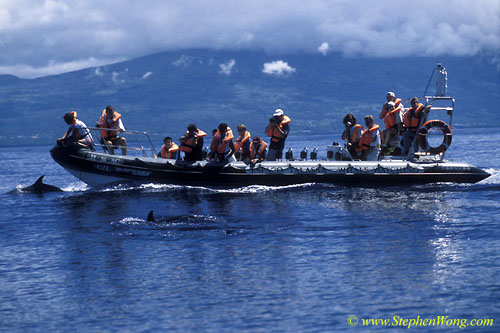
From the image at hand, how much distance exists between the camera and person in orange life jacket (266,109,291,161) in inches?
949

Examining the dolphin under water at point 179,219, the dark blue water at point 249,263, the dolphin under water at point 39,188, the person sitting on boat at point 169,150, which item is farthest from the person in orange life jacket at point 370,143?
the dolphin under water at point 39,188

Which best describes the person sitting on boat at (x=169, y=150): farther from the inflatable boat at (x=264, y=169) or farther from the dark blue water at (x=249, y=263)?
the dark blue water at (x=249, y=263)

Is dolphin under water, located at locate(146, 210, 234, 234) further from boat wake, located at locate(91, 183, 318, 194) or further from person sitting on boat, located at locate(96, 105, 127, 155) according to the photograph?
person sitting on boat, located at locate(96, 105, 127, 155)

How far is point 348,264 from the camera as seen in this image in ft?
45.7

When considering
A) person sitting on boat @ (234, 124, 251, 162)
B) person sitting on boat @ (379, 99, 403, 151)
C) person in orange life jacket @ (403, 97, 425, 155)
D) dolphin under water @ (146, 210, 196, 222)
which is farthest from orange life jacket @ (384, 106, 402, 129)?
dolphin under water @ (146, 210, 196, 222)

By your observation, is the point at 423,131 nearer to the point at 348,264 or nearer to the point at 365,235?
the point at 365,235

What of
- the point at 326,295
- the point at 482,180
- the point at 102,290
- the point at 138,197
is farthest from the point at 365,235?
the point at 482,180

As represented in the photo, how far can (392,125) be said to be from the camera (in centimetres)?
2525

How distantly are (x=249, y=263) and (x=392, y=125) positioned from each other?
12469 mm

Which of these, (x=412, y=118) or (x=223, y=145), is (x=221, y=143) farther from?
(x=412, y=118)

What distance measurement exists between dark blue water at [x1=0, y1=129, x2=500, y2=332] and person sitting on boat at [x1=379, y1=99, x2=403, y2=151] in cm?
333

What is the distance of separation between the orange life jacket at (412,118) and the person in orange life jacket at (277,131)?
4017 millimetres

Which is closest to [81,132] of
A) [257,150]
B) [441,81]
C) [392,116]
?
[257,150]

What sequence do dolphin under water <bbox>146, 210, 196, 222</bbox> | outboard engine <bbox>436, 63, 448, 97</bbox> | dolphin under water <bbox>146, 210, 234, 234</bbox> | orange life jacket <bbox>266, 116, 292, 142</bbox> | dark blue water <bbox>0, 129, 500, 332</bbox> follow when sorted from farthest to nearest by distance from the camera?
1. outboard engine <bbox>436, 63, 448, 97</bbox>
2. orange life jacket <bbox>266, 116, 292, 142</bbox>
3. dolphin under water <bbox>146, 210, 196, 222</bbox>
4. dolphin under water <bbox>146, 210, 234, 234</bbox>
5. dark blue water <bbox>0, 129, 500, 332</bbox>
